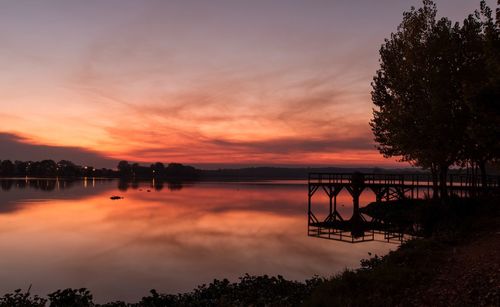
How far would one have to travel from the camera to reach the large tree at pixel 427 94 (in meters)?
32.6

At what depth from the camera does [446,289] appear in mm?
13375

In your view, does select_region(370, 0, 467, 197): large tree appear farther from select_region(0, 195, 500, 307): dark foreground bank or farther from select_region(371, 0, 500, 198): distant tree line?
select_region(0, 195, 500, 307): dark foreground bank

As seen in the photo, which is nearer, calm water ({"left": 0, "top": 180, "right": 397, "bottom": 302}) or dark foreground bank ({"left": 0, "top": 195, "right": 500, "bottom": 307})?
dark foreground bank ({"left": 0, "top": 195, "right": 500, "bottom": 307})

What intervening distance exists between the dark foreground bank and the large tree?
30.3 feet

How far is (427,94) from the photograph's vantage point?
34906 millimetres

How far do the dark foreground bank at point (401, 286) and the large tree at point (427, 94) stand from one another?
9.22 meters

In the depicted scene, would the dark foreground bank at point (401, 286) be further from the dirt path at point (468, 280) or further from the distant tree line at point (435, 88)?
the distant tree line at point (435, 88)

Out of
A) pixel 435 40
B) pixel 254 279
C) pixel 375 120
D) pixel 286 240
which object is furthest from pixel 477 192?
pixel 254 279

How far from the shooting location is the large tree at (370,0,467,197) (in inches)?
1283

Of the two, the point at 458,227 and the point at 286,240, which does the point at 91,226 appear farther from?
the point at 458,227

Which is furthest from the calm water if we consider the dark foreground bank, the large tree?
the large tree

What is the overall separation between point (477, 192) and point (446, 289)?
112ft

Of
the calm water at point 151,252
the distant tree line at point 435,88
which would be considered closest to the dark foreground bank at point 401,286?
the calm water at point 151,252

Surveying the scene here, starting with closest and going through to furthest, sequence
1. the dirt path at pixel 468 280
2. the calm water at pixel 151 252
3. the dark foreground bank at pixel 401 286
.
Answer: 1. the dirt path at pixel 468 280
2. the dark foreground bank at pixel 401 286
3. the calm water at pixel 151 252
